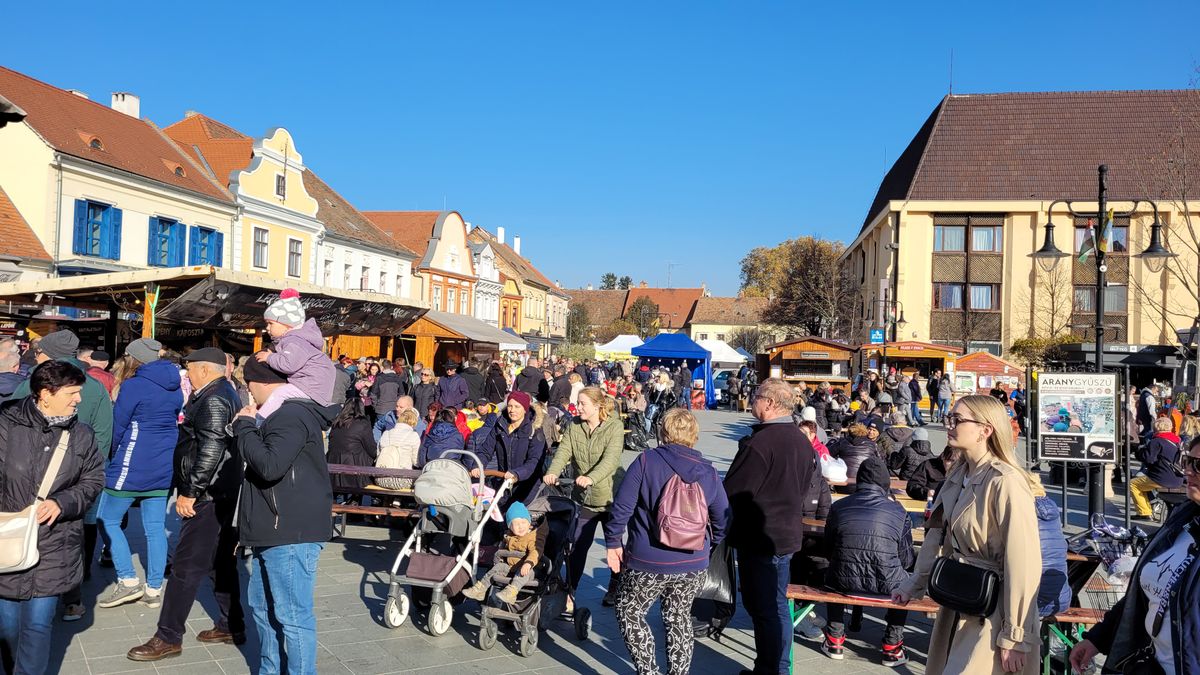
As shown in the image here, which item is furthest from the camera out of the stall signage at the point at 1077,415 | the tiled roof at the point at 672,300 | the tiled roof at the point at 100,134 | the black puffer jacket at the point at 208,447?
the tiled roof at the point at 672,300

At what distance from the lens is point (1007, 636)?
3.46 meters

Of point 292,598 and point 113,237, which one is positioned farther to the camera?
point 113,237

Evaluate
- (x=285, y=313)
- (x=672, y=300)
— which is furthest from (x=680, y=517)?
(x=672, y=300)

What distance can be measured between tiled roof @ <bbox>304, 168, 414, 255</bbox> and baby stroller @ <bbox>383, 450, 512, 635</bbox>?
106ft

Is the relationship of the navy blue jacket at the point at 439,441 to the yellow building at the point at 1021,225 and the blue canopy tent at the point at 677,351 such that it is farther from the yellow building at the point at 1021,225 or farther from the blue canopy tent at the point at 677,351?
the yellow building at the point at 1021,225

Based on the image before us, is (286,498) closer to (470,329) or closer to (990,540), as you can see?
(990,540)

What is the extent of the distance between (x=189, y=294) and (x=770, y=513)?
10299mm

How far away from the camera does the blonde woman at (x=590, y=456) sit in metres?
6.46

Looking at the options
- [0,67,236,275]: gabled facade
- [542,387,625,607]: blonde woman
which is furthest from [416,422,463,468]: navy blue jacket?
[0,67,236,275]: gabled facade

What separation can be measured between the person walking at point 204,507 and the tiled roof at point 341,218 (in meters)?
33.0

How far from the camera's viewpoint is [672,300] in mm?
118438

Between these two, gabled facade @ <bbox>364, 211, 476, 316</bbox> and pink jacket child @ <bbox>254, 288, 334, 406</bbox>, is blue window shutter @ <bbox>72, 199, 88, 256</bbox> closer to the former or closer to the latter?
pink jacket child @ <bbox>254, 288, 334, 406</bbox>

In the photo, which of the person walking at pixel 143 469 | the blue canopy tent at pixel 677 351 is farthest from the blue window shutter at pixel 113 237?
the person walking at pixel 143 469

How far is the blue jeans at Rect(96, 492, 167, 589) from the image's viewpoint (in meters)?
6.37
